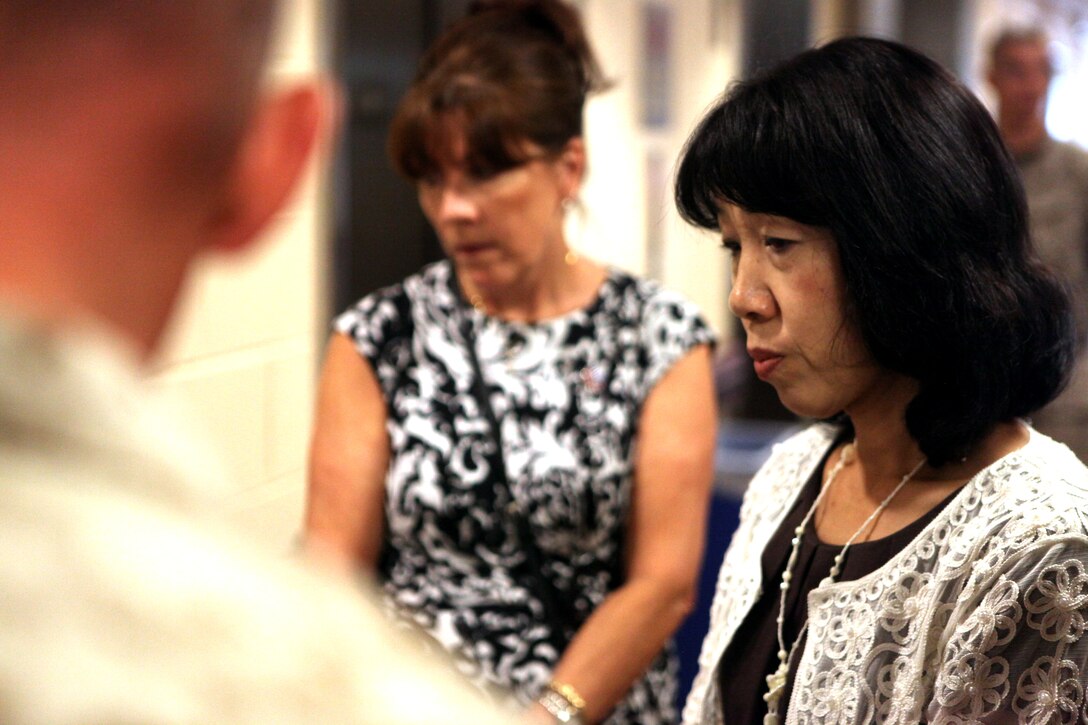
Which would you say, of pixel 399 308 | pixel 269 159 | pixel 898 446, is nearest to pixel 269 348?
pixel 399 308

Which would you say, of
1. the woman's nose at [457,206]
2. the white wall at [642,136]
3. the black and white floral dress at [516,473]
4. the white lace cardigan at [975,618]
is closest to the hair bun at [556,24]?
the woman's nose at [457,206]

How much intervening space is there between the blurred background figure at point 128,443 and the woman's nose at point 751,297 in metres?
1.19

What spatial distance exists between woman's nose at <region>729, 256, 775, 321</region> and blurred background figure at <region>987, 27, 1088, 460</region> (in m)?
2.18

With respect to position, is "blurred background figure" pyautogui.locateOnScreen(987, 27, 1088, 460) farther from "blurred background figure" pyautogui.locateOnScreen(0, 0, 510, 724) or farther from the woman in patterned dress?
"blurred background figure" pyautogui.locateOnScreen(0, 0, 510, 724)

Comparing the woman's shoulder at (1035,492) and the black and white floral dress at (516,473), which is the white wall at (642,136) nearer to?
the black and white floral dress at (516,473)

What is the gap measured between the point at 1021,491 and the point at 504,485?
0.96 metres

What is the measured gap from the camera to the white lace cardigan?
1.38 meters

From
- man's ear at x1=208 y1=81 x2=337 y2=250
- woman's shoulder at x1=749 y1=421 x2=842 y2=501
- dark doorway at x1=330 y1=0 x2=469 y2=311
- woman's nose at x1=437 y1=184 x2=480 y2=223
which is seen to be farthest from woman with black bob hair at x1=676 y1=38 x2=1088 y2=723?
dark doorway at x1=330 y1=0 x2=469 y2=311

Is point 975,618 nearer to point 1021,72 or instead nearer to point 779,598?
point 779,598

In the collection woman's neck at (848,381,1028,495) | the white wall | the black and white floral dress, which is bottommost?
the white wall

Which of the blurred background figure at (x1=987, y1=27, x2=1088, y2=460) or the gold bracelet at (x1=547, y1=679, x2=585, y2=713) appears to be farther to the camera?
the blurred background figure at (x1=987, y1=27, x2=1088, y2=460)

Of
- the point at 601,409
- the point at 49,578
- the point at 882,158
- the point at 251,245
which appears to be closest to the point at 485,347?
the point at 601,409

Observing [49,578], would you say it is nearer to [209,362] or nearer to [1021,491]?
[1021,491]

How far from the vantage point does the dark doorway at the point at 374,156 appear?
159 inches
